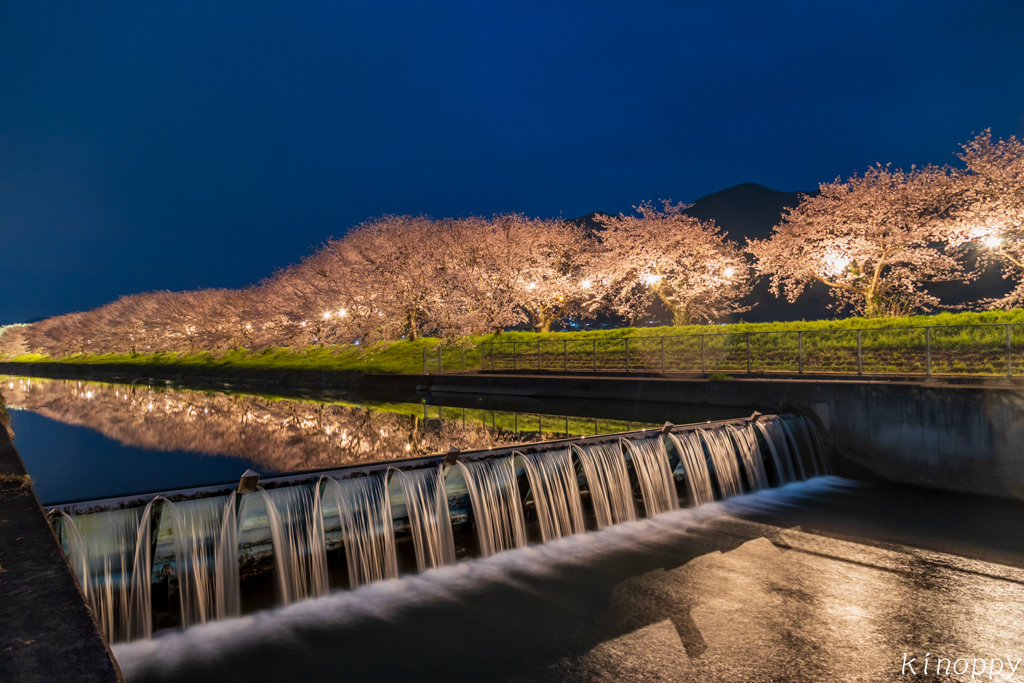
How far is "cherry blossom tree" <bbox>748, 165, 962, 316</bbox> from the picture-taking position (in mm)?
27656

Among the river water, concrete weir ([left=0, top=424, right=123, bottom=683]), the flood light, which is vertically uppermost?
concrete weir ([left=0, top=424, right=123, bottom=683])

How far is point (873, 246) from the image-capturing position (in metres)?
27.9

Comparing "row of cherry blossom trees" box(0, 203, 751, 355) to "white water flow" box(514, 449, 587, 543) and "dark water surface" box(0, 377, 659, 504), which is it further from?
"white water flow" box(514, 449, 587, 543)

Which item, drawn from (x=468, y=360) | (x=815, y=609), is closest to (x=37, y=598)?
(x=815, y=609)

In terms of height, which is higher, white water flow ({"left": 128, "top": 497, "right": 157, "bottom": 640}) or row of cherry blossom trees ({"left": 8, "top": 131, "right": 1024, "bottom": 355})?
row of cherry blossom trees ({"left": 8, "top": 131, "right": 1024, "bottom": 355})

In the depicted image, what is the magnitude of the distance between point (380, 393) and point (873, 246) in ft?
82.8

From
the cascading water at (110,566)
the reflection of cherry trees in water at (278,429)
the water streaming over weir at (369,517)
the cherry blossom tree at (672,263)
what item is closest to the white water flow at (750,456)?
the water streaming over weir at (369,517)

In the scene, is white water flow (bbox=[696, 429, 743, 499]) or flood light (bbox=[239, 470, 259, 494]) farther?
white water flow (bbox=[696, 429, 743, 499])

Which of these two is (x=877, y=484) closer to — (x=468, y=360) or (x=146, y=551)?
(x=146, y=551)

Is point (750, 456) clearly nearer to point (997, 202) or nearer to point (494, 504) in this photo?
point (494, 504)

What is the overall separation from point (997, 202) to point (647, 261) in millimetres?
16679

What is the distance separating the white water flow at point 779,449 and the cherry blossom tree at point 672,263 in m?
23.2

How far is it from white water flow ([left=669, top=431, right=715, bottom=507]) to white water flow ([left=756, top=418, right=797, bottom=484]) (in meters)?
2.13

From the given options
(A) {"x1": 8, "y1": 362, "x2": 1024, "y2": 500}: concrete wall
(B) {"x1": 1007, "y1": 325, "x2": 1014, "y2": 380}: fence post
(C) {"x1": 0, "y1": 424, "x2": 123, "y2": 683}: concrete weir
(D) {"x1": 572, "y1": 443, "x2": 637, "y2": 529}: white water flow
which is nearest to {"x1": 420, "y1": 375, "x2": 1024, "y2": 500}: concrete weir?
(A) {"x1": 8, "y1": 362, "x2": 1024, "y2": 500}: concrete wall
